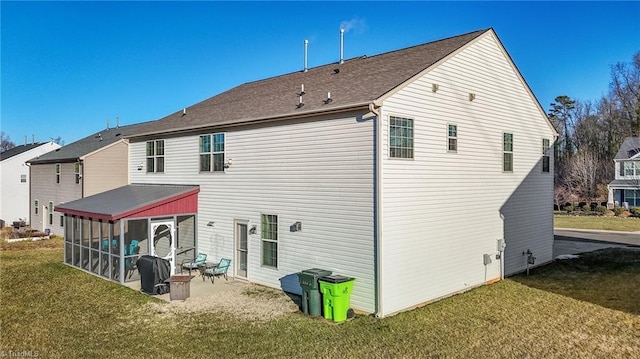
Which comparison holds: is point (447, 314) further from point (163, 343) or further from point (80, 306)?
point (80, 306)

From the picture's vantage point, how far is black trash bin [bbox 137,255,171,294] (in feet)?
41.7

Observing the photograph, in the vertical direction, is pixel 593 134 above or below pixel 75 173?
above

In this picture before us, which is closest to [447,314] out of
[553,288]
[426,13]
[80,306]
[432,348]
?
[432,348]

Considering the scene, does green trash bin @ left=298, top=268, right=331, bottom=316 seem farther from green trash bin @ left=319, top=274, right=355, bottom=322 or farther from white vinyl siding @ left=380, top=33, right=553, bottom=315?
white vinyl siding @ left=380, top=33, right=553, bottom=315

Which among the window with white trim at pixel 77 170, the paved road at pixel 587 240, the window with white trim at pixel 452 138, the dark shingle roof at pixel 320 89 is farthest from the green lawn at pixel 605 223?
the window with white trim at pixel 77 170

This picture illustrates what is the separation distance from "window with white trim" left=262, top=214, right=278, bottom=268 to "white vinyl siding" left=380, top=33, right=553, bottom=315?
13.1ft

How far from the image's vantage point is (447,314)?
34.7 ft

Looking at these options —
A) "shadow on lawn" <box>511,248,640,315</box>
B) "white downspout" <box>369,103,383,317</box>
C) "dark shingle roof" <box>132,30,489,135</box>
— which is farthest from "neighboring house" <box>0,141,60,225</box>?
"shadow on lawn" <box>511,248,640,315</box>

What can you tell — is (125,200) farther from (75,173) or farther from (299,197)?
(75,173)

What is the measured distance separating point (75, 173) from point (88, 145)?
3.01 meters

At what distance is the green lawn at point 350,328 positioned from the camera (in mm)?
8383

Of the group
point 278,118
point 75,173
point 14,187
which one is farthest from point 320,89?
point 14,187

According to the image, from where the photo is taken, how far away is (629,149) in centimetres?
4462

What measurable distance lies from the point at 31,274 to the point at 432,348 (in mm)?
14375
